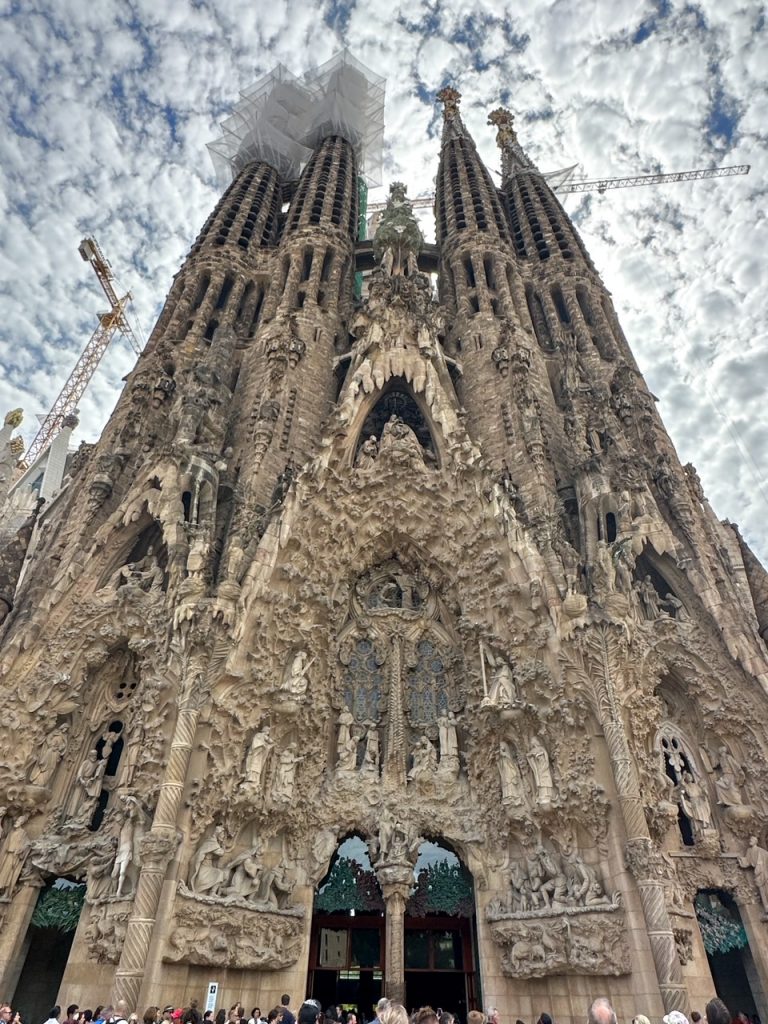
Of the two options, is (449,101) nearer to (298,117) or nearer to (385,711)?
(298,117)

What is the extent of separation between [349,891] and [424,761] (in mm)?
2502

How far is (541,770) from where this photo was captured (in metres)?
10.7

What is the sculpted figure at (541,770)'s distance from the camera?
10383mm

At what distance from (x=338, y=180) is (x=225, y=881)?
26294mm

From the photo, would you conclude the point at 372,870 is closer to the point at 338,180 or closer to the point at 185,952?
the point at 185,952

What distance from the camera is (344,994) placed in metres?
11.0

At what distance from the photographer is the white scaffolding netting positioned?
99.5 feet

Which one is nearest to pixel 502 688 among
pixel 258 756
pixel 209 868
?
pixel 258 756

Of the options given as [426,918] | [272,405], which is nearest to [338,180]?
[272,405]

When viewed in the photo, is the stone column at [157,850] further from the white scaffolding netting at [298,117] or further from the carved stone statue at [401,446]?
the white scaffolding netting at [298,117]

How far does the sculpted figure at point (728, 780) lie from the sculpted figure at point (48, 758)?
11.3m

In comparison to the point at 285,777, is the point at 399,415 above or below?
above

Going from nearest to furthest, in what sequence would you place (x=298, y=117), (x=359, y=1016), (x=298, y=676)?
(x=359, y=1016) < (x=298, y=676) < (x=298, y=117)

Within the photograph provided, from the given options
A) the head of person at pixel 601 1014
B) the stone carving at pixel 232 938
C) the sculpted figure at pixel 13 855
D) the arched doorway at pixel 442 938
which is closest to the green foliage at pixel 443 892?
the arched doorway at pixel 442 938
